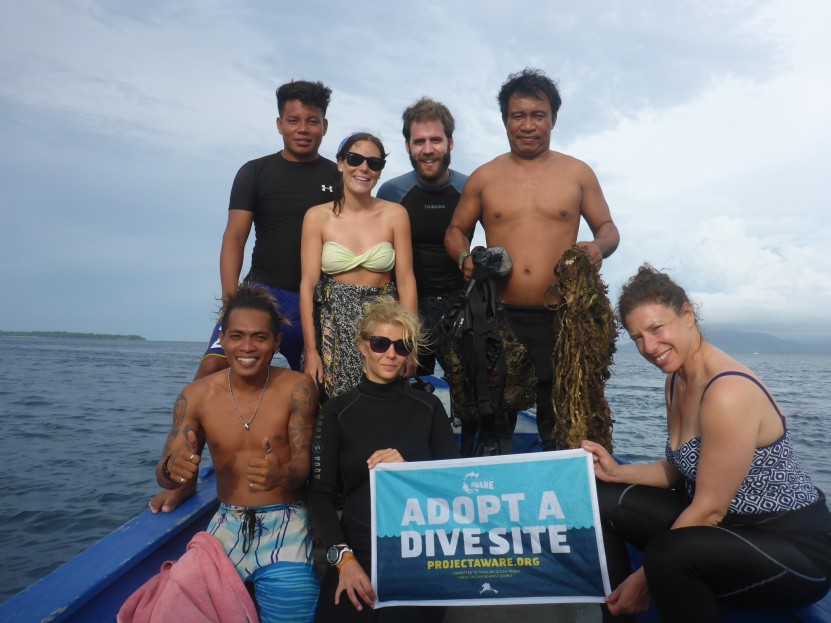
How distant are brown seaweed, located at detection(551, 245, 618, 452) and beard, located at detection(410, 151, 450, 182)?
1724 millimetres

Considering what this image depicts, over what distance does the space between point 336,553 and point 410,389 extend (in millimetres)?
960

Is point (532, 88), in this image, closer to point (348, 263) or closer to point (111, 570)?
point (348, 263)

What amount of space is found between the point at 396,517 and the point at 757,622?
1703mm

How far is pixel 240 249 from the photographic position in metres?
4.88

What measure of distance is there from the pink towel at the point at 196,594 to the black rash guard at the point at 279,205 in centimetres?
233

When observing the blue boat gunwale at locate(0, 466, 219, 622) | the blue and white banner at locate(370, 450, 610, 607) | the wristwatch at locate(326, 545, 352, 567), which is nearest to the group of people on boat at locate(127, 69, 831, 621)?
the wristwatch at locate(326, 545, 352, 567)

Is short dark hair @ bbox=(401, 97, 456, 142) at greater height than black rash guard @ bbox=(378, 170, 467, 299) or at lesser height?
greater

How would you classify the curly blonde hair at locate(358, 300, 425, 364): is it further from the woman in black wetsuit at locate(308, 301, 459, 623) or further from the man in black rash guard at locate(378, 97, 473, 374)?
the man in black rash guard at locate(378, 97, 473, 374)

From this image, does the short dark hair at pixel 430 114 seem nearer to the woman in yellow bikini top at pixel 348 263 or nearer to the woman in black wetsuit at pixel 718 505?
the woman in yellow bikini top at pixel 348 263

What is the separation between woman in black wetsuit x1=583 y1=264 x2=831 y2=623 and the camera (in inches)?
93.6


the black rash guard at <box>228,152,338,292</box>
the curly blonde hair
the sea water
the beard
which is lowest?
the sea water

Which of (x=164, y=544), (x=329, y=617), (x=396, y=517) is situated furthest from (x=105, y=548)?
(x=396, y=517)

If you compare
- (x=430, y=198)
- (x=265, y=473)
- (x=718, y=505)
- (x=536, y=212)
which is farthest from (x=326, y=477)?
(x=430, y=198)

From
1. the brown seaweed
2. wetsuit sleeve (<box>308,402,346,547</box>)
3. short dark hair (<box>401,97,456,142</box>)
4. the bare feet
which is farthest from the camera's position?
short dark hair (<box>401,97,456,142</box>)
